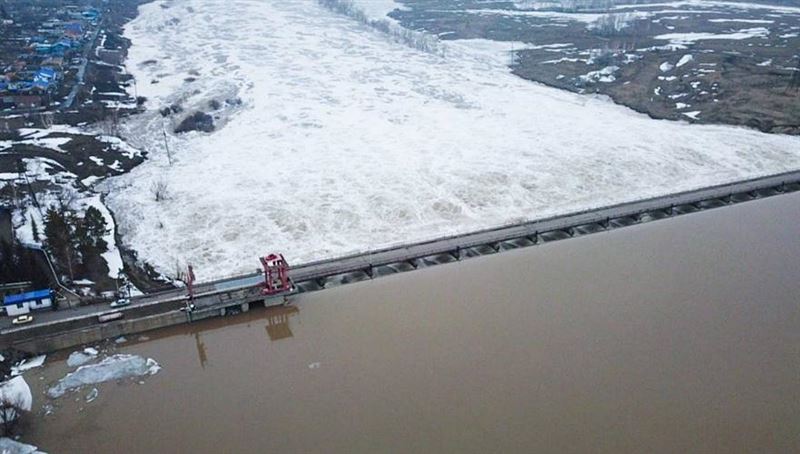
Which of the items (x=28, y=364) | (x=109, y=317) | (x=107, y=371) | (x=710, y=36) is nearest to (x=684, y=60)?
(x=710, y=36)

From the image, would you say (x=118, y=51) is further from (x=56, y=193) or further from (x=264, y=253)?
(x=264, y=253)

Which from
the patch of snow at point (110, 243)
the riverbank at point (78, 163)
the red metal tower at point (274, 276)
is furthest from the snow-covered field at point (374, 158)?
the red metal tower at point (274, 276)

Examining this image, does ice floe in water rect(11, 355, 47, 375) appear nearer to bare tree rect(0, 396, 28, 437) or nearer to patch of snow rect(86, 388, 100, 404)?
bare tree rect(0, 396, 28, 437)

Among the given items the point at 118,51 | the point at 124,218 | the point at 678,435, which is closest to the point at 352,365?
the point at 678,435

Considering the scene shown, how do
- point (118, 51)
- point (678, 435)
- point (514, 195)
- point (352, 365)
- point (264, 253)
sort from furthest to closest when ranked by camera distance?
point (118, 51) → point (514, 195) → point (264, 253) → point (352, 365) → point (678, 435)

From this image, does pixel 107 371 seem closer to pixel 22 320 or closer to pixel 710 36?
pixel 22 320

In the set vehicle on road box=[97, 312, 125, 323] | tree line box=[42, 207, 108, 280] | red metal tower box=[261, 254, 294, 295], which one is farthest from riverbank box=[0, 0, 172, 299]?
red metal tower box=[261, 254, 294, 295]
